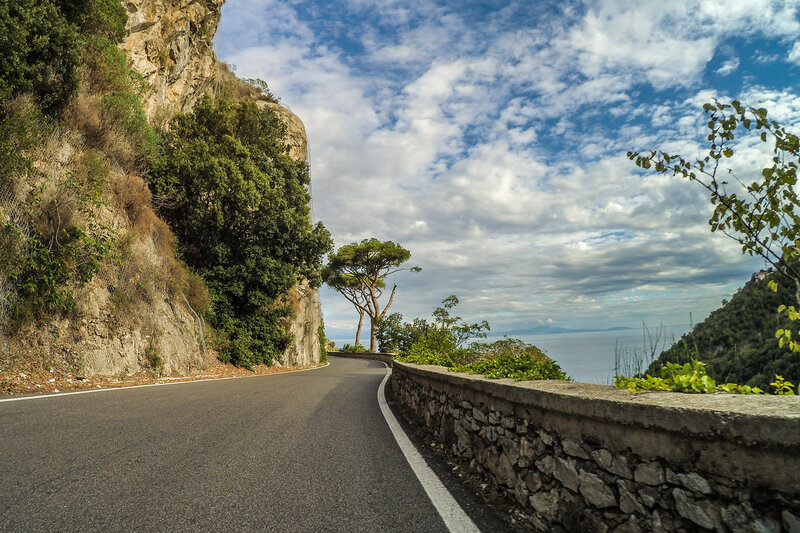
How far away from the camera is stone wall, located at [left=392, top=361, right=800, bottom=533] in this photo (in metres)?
1.77

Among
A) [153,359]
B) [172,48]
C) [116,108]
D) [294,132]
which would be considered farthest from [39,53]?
[294,132]

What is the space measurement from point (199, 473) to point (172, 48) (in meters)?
24.2

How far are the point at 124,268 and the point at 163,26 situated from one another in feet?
46.9

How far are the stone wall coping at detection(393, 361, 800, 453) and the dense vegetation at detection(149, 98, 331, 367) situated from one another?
56.8 ft

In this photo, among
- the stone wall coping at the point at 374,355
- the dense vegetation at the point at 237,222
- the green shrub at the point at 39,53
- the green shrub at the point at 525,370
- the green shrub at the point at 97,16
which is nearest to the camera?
the green shrub at the point at 525,370

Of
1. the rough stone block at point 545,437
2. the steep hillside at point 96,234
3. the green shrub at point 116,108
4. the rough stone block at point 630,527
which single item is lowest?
the rough stone block at point 630,527

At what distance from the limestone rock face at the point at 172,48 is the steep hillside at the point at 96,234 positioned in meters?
0.09

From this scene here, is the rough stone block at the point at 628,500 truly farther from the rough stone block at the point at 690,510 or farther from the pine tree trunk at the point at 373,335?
the pine tree trunk at the point at 373,335

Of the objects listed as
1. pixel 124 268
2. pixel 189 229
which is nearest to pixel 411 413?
pixel 124 268

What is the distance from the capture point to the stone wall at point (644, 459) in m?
1.77

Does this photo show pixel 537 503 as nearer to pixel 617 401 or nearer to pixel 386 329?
pixel 617 401

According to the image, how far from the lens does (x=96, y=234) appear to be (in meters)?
11.8

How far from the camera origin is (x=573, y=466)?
9.05 ft

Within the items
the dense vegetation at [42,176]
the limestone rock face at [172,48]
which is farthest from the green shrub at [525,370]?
the limestone rock face at [172,48]
